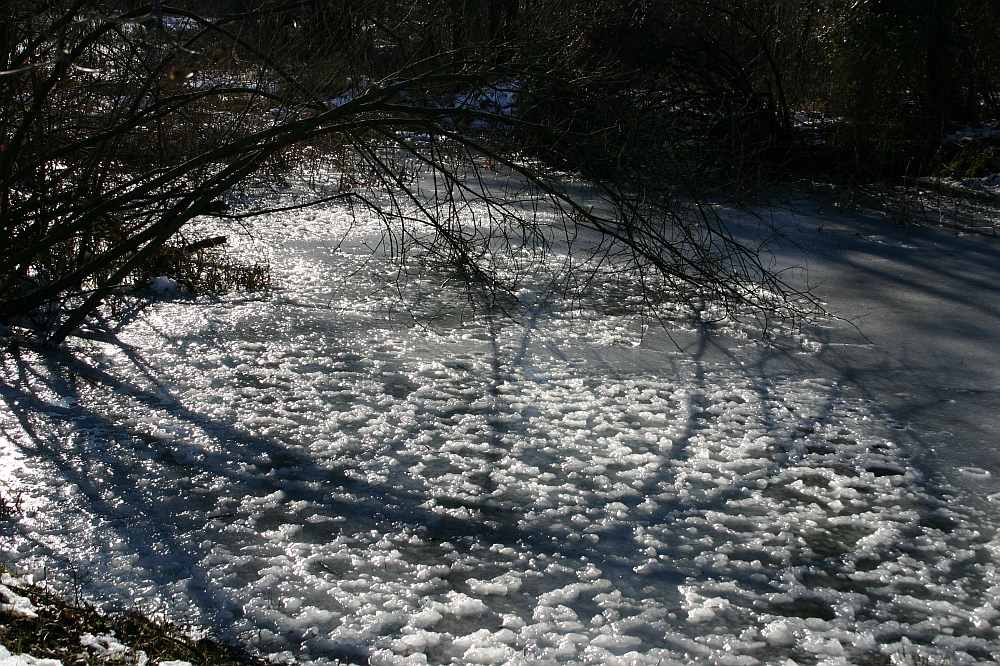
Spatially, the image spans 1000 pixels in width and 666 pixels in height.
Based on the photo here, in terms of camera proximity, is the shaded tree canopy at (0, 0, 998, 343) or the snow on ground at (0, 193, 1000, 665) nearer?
the snow on ground at (0, 193, 1000, 665)

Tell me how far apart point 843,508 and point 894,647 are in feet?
4.11

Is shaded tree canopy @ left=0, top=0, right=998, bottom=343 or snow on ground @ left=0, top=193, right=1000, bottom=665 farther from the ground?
shaded tree canopy @ left=0, top=0, right=998, bottom=343

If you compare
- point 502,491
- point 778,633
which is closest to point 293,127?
point 502,491

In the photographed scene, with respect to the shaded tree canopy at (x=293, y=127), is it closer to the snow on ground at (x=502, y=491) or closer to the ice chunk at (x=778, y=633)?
the snow on ground at (x=502, y=491)

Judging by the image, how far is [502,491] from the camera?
17.2ft

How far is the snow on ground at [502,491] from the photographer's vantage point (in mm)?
4043

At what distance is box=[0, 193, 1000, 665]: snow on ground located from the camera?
4.04 metres

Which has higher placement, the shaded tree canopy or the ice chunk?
the shaded tree canopy

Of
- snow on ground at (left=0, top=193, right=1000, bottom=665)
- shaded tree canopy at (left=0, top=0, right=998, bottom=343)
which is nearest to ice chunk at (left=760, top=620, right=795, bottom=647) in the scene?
snow on ground at (left=0, top=193, right=1000, bottom=665)

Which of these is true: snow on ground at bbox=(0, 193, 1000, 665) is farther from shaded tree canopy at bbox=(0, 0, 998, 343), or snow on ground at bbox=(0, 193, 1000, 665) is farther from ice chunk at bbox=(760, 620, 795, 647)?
shaded tree canopy at bbox=(0, 0, 998, 343)

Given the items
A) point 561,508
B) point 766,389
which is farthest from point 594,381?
point 561,508

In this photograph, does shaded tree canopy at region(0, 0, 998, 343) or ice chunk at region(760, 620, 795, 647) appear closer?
ice chunk at region(760, 620, 795, 647)

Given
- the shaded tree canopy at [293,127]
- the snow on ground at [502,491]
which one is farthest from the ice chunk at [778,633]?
the shaded tree canopy at [293,127]

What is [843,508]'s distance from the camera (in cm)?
513
